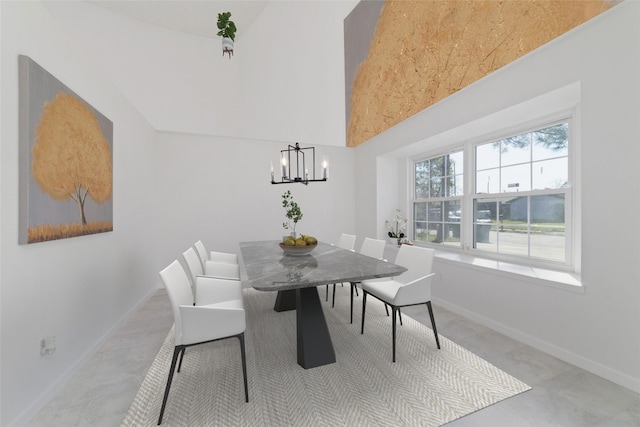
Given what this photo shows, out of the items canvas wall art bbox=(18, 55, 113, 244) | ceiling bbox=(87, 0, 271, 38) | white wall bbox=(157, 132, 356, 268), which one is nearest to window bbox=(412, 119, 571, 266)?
Answer: white wall bbox=(157, 132, 356, 268)

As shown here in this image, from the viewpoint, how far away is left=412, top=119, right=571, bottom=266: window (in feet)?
8.25

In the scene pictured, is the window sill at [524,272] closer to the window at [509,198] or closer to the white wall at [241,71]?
the window at [509,198]

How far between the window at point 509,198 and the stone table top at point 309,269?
1750 mm

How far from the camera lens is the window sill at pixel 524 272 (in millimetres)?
2090

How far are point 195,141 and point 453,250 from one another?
14.3 ft

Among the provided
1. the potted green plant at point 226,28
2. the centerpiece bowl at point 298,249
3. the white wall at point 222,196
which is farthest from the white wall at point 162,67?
the centerpiece bowl at point 298,249

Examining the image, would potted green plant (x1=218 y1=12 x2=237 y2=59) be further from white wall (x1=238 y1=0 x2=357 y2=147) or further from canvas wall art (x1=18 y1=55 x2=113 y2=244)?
white wall (x1=238 y1=0 x2=357 y2=147)

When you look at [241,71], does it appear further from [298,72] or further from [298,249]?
[298,249]

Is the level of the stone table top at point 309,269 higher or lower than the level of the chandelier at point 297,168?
lower

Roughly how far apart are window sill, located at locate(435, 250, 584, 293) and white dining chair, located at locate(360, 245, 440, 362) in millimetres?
790

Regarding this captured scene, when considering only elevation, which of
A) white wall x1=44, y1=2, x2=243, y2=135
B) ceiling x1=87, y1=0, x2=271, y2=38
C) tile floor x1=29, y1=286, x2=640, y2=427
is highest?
ceiling x1=87, y1=0, x2=271, y2=38

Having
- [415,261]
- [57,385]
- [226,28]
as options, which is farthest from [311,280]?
[226,28]

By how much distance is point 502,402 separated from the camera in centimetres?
160

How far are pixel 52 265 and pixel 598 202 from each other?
12.7 feet
